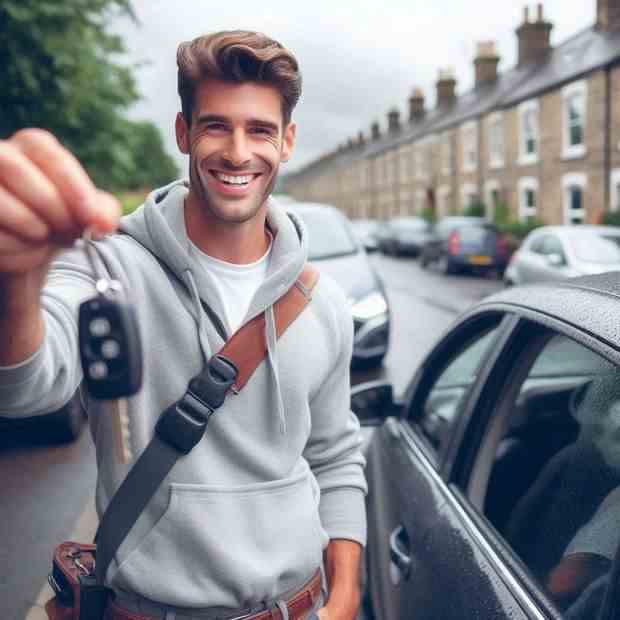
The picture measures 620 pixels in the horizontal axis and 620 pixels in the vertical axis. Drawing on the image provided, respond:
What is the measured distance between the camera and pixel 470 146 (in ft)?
116

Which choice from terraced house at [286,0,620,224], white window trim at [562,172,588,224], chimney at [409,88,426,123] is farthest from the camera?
chimney at [409,88,426,123]

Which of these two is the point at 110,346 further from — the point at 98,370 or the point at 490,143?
the point at 490,143

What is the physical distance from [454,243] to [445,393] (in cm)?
1912

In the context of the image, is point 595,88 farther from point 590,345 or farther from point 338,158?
point 338,158

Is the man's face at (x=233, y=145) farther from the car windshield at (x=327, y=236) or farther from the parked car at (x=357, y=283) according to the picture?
the car windshield at (x=327, y=236)

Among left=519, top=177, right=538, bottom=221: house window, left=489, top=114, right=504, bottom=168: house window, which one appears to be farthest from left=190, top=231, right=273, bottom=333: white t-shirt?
left=489, top=114, right=504, bottom=168: house window

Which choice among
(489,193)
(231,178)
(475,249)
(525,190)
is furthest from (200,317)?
(489,193)

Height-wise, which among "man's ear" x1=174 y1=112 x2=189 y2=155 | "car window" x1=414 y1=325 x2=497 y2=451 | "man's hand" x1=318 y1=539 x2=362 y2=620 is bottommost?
"man's hand" x1=318 y1=539 x2=362 y2=620

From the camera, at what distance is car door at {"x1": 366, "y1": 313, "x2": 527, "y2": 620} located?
75.2 inches

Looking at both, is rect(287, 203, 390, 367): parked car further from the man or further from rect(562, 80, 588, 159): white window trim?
rect(562, 80, 588, 159): white window trim

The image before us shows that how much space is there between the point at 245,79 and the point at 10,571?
10.4ft

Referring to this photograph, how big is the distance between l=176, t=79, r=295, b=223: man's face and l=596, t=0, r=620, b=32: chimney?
27.3 metres

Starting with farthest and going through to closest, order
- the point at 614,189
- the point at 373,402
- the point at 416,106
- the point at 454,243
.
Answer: the point at 416,106 → the point at 614,189 → the point at 454,243 → the point at 373,402

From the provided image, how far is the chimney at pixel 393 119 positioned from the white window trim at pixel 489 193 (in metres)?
27.0
